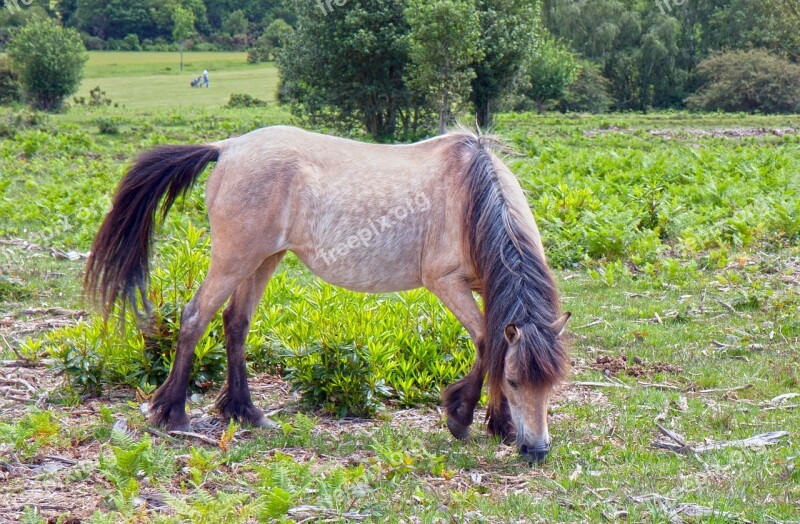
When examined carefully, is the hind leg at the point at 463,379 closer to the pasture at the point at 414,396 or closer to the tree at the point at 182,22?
the pasture at the point at 414,396

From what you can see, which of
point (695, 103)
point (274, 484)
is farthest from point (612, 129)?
point (274, 484)

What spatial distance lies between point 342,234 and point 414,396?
1.38 metres

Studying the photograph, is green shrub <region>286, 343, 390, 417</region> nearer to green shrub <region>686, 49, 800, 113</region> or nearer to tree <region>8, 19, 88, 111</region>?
tree <region>8, 19, 88, 111</region>

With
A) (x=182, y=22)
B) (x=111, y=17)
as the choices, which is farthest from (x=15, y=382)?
(x=111, y=17)

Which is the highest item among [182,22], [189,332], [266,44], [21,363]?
[182,22]

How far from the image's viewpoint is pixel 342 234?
18.5 ft

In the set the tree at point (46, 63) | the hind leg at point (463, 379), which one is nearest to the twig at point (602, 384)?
the hind leg at point (463, 379)

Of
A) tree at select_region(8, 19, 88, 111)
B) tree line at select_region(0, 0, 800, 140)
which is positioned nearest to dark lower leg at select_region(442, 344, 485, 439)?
tree line at select_region(0, 0, 800, 140)

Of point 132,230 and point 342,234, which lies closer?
point 342,234

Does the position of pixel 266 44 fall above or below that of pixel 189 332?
above

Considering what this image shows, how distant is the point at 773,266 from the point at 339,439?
256 inches

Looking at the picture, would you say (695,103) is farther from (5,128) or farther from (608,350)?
(608,350)

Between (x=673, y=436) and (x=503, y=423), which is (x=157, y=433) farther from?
(x=673, y=436)

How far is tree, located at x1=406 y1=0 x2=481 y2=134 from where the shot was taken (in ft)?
70.0
